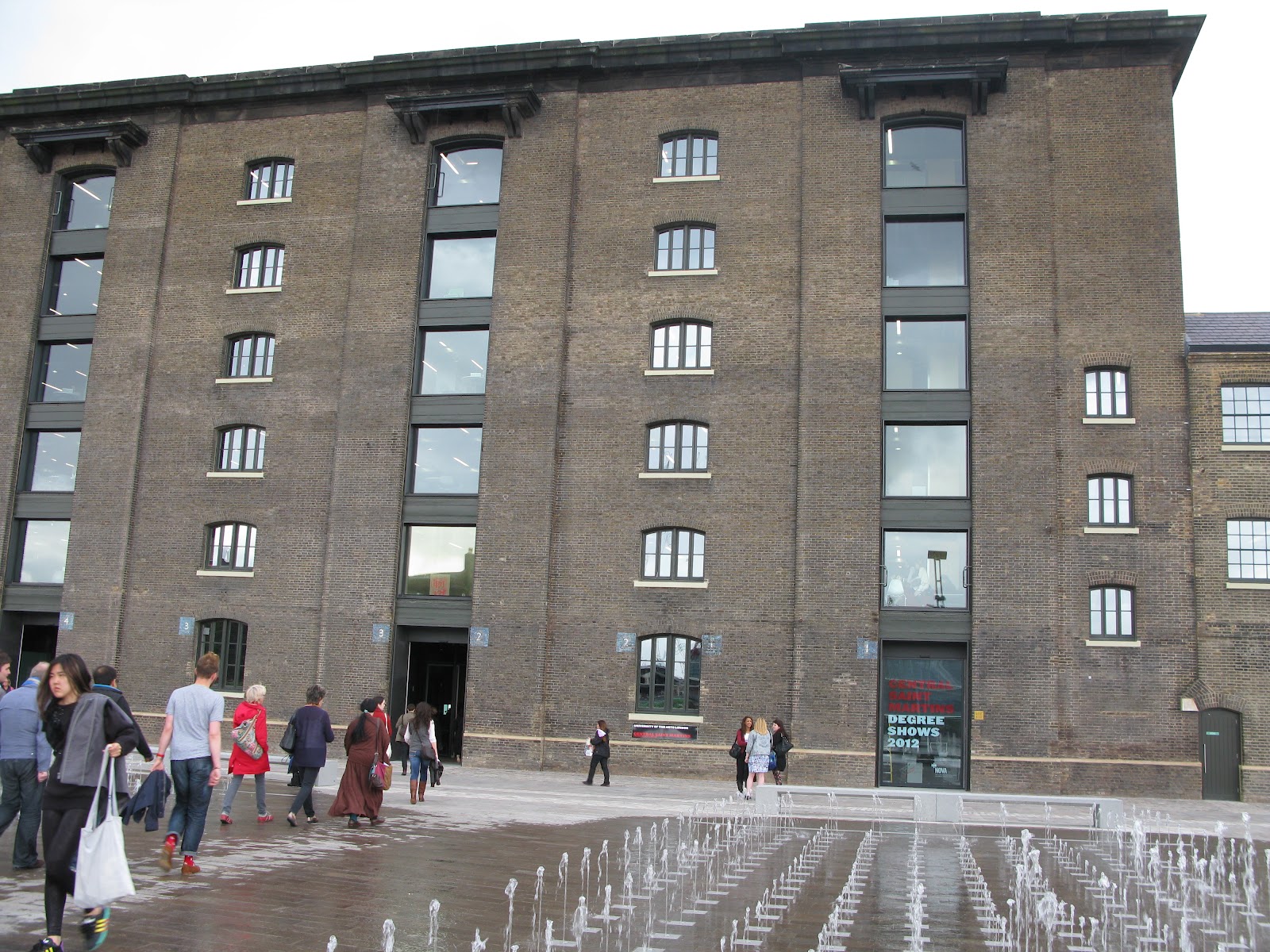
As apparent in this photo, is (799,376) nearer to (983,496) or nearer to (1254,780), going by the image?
(983,496)

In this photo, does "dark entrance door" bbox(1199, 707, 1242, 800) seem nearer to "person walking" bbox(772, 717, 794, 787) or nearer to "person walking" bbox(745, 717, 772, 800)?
"person walking" bbox(772, 717, 794, 787)

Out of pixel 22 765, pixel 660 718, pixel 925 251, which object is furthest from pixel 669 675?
pixel 22 765

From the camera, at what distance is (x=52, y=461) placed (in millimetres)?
34938

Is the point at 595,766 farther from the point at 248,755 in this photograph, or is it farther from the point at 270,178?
the point at 270,178

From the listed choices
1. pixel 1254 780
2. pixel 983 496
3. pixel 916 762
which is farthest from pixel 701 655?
pixel 1254 780

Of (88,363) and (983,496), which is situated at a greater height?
(88,363)

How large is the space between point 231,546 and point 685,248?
49.3ft

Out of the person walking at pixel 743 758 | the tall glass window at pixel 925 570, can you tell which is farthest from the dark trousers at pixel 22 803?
the tall glass window at pixel 925 570

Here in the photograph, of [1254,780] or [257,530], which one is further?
[257,530]

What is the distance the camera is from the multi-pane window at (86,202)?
3625 centimetres

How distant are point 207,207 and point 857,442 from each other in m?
20.5

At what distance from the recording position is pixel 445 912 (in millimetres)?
10555

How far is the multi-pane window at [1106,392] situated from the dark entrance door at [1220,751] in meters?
7.25

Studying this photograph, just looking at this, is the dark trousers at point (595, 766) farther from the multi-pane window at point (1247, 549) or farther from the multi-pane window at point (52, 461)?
the multi-pane window at point (52, 461)
